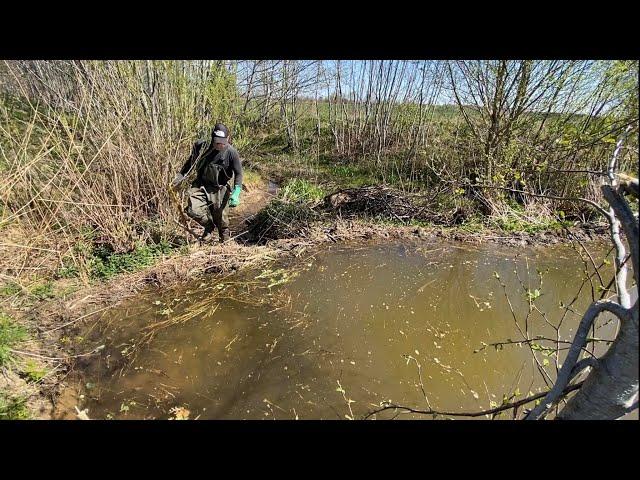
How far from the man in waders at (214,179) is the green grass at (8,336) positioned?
2.80 m

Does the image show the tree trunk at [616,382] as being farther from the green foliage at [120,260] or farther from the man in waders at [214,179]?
the green foliage at [120,260]

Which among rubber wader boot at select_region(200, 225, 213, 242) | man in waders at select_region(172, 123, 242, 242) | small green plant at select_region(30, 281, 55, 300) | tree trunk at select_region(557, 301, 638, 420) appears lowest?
small green plant at select_region(30, 281, 55, 300)

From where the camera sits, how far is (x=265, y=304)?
5.04 metres

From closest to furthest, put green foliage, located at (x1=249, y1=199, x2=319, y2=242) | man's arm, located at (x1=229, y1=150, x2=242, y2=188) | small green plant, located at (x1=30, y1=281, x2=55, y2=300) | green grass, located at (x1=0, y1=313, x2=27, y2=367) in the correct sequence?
green grass, located at (x1=0, y1=313, x2=27, y2=367) → small green plant, located at (x1=30, y1=281, x2=55, y2=300) → man's arm, located at (x1=229, y1=150, x2=242, y2=188) → green foliage, located at (x1=249, y1=199, x2=319, y2=242)

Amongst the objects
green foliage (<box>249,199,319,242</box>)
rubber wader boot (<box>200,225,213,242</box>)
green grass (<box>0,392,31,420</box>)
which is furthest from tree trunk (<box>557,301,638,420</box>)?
green foliage (<box>249,199,319,242</box>)

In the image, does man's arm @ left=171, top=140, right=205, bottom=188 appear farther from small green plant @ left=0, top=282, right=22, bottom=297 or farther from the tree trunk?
the tree trunk

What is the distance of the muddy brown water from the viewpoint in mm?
3482

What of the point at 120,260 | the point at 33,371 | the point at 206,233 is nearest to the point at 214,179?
the point at 206,233

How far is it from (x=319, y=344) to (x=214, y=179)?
3.40 meters

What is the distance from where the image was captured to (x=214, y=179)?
6.16 m

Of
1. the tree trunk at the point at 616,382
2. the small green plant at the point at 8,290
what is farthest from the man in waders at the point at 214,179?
the tree trunk at the point at 616,382

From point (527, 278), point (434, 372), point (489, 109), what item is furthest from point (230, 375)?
point (489, 109)

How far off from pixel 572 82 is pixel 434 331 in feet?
23.6

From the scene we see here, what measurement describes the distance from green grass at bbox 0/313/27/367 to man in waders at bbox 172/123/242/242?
2.80 m
